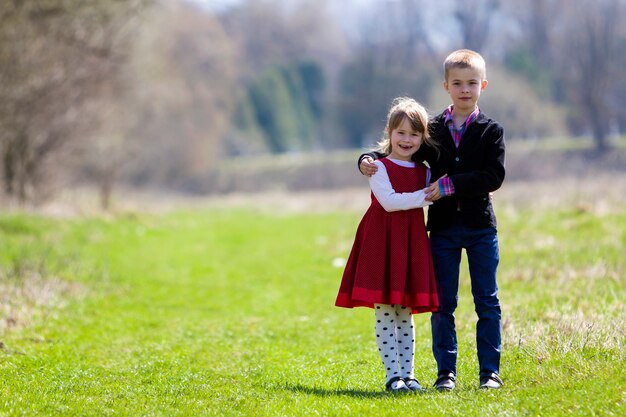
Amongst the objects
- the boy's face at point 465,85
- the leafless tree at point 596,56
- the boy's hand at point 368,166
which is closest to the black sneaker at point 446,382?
the boy's hand at point 368,166

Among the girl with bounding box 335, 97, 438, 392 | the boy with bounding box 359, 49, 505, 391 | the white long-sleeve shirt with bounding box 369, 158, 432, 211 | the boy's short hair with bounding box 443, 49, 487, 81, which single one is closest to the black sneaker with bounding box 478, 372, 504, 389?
the boy with bounding box 359, 49, 505, 391

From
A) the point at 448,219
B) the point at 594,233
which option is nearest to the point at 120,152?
the point at 594,233

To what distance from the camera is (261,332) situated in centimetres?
956

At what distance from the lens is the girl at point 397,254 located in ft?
19.3

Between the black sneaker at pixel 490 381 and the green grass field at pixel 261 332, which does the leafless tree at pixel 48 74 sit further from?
the black sneaker at pixel 490 381

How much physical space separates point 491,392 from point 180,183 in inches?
2126

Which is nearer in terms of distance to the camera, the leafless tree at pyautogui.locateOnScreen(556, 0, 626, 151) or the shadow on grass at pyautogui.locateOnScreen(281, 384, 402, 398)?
the shadow on grass at pyautogui.locateOnScreen(281, 384, 402, 398)

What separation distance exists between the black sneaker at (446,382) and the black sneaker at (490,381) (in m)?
0.21

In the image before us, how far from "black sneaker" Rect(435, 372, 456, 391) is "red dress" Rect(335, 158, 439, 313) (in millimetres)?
517

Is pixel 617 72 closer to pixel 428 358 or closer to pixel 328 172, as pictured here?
pixel 328 172

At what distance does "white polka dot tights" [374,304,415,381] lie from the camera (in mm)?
6023

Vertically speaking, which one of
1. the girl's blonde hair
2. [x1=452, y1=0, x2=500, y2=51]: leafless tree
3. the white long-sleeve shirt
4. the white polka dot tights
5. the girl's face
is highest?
[x1=452, y1=0, x2=500, y2=51]: leafless tree

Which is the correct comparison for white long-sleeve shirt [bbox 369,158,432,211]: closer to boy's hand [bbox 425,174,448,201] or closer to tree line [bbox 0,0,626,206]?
boy's hand [bbox 425,174,448,201]

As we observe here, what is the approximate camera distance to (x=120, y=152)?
109 ft
